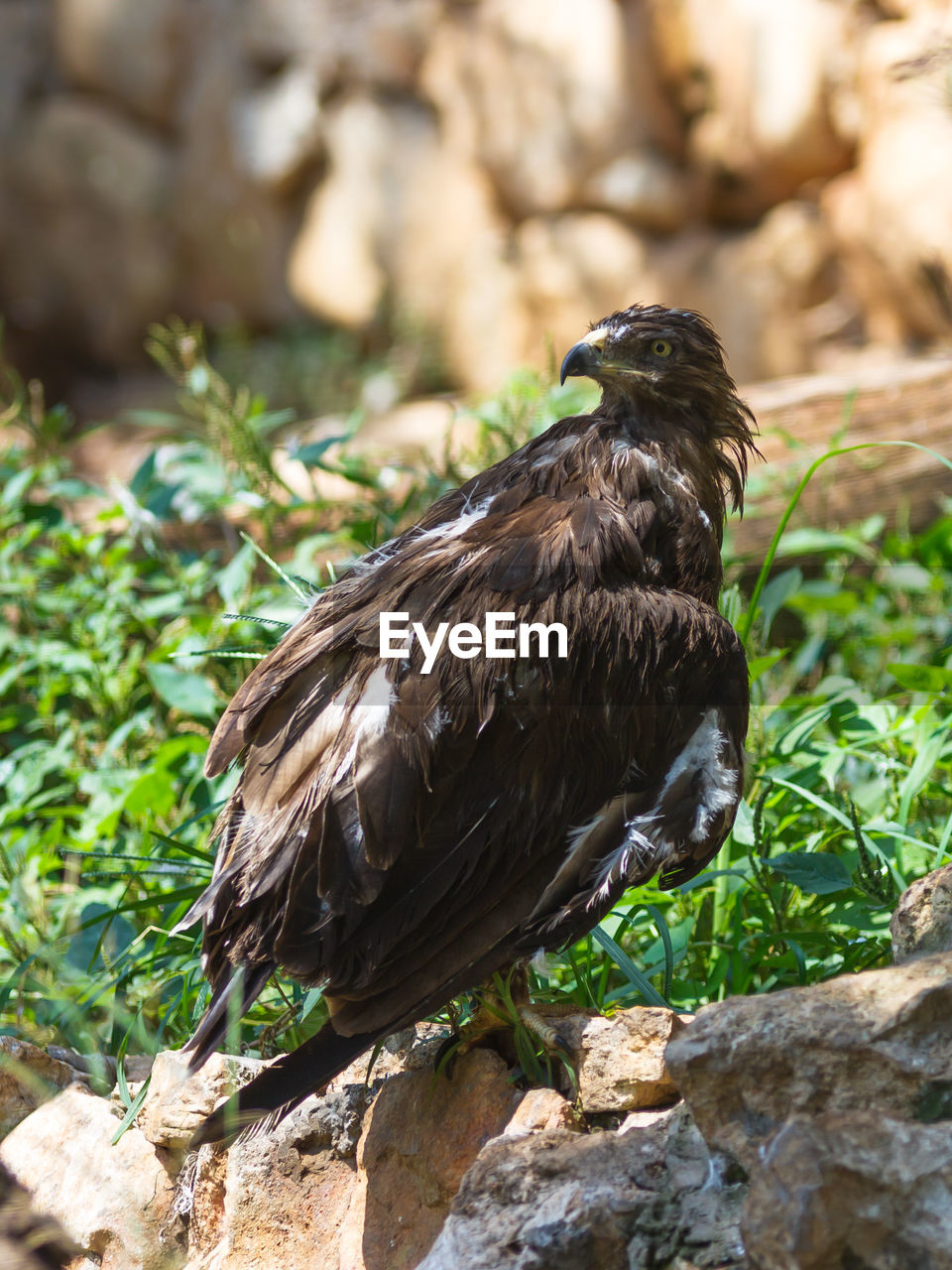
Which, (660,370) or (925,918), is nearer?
(925,918)

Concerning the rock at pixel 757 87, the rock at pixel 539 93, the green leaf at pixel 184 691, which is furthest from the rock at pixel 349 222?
the green leaf at pixel 184 691

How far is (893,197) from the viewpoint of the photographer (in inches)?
326

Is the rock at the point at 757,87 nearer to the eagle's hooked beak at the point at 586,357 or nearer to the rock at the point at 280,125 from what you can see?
the rock at the point at 280,125

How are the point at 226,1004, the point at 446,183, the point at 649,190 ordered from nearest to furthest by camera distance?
the point at 226,1004 < the point at 649,190 < the point at 446,183

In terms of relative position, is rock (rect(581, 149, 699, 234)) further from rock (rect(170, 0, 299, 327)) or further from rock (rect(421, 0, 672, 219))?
rock (rect(170, 0, 299, 327))

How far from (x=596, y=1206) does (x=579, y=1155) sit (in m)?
0.13

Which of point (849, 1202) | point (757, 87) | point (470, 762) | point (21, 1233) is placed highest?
point (757, 87)

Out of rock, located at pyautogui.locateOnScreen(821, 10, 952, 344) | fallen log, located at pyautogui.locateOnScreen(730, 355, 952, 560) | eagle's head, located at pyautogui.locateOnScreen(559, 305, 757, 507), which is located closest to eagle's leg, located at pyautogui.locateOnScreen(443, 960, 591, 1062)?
eagle's head, located at pyautogui.locateOnScreen(559, 305, 757, 507)

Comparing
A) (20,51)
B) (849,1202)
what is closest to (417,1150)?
(849,1202)

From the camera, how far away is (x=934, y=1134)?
149 cm

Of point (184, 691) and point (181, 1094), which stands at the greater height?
point (184, 691)

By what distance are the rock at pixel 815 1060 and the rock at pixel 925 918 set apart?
0.84 feet

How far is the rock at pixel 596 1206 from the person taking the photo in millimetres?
1646

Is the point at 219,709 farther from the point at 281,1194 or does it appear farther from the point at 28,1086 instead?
the point at 281,1194
